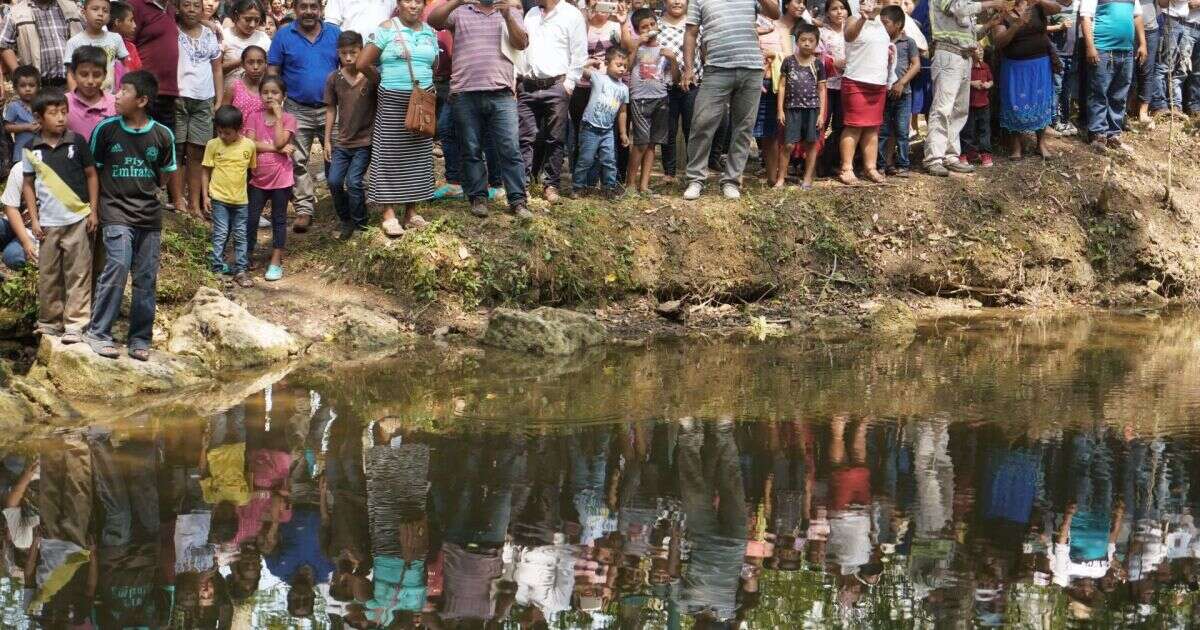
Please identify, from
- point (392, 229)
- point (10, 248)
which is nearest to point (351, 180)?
point (392, 229)

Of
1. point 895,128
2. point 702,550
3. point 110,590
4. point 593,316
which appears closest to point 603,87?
point 593,316

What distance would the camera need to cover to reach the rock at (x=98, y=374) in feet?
26.8

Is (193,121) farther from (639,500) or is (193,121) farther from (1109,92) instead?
(1109,92)

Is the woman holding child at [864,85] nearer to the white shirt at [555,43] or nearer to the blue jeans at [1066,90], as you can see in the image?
the blue jeans at [1066,90]

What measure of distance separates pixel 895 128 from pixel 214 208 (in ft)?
20.4

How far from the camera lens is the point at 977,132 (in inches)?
511

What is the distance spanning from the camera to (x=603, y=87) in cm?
1105

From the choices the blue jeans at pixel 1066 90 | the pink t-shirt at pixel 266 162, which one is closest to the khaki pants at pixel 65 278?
the pink t-shirt at pixel 266 162

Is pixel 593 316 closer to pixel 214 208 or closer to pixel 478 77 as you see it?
pixel 478 77

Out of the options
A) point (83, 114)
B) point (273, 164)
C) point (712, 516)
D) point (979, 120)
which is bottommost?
point (979, 120)

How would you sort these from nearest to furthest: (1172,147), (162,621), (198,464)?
(162,621) < (198,464) < (1172,147)

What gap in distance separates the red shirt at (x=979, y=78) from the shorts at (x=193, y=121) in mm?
6879

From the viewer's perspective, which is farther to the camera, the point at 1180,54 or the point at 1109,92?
the point at 1180,54

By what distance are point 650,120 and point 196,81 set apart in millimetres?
3699
